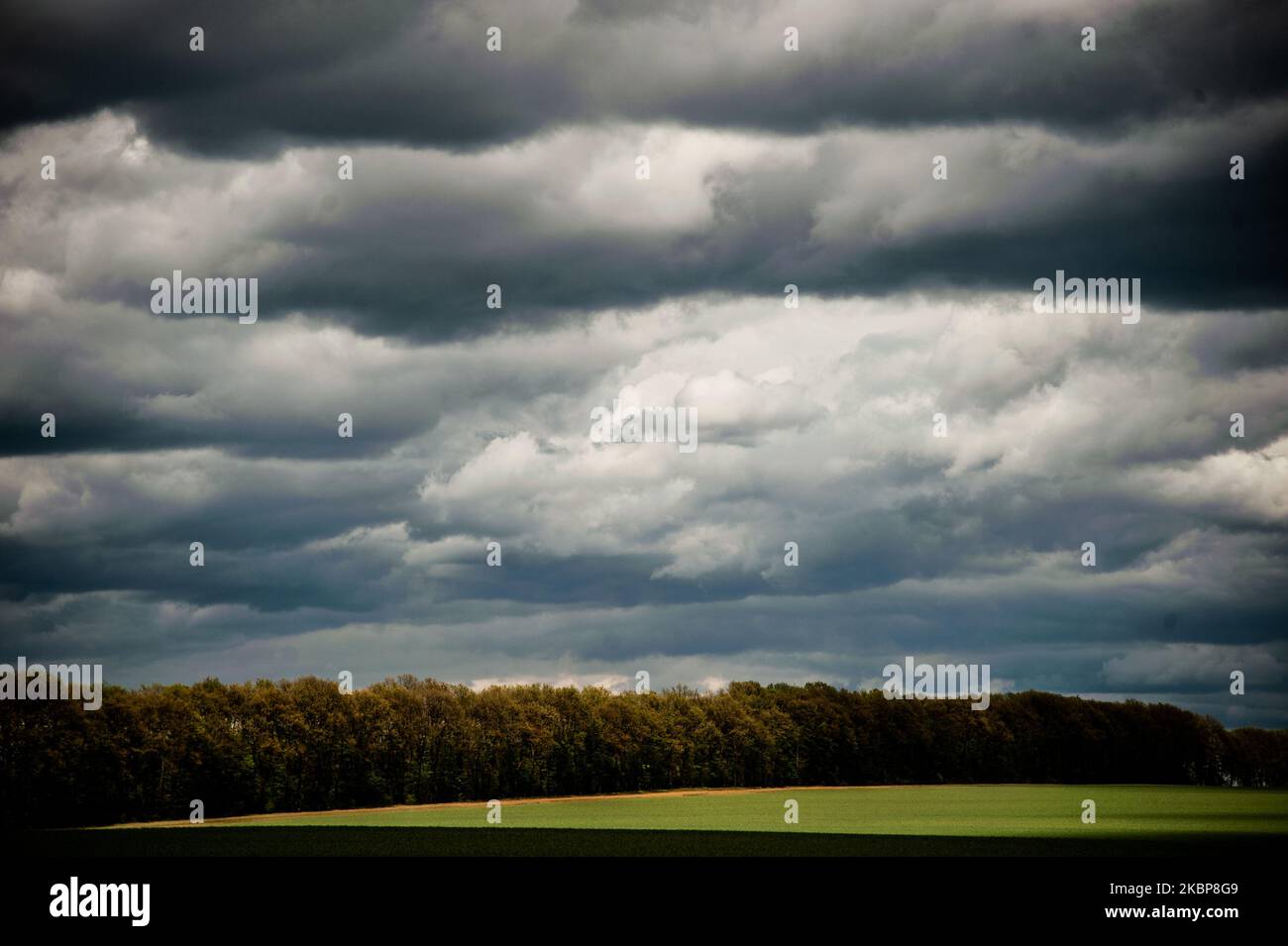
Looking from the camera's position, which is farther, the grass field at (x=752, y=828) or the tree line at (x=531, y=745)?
the tree line at (x=531, y=745)

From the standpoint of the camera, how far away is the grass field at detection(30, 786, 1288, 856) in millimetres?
38188

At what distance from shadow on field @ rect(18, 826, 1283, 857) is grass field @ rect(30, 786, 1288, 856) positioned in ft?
0.20

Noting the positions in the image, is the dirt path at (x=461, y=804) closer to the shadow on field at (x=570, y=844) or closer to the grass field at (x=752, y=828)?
the grass field at (x=752, y=828)

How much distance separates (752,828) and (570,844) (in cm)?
1391

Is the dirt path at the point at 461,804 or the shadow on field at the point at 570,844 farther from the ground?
the shadow on field at the point at 570,844

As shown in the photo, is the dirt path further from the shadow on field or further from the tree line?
the shadow on field

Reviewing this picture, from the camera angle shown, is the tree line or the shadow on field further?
the tree line

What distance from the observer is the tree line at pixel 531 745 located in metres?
69.2

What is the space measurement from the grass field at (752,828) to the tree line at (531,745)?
4.81m

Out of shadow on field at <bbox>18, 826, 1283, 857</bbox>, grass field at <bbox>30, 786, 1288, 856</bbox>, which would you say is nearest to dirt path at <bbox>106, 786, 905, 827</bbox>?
grass field at <bbox>30, 786, 1288, 856</bbox>

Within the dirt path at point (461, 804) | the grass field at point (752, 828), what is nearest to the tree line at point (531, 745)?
the dirt path at point (461, 804)

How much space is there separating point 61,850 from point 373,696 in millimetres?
49759
